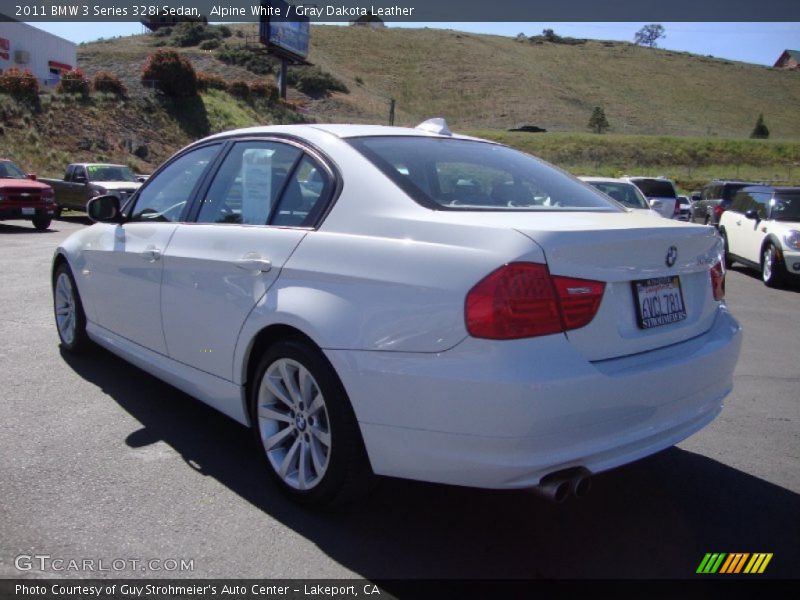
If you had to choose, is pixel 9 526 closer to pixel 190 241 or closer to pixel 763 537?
pixel 190 241

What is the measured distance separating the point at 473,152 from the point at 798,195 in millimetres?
10766

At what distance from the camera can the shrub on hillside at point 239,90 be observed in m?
45.1

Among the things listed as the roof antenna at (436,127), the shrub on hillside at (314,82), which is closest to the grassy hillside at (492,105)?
the shrub on hillside at (314,82)

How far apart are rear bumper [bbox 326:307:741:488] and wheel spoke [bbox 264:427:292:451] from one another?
23.4 inches

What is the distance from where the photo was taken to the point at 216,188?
4.10 m

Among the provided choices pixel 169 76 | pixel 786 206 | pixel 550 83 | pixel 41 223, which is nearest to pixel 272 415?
pixel 786 206

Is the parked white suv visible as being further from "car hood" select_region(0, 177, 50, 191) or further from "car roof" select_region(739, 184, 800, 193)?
"car hood" select_region(0, 177, 50, 191)

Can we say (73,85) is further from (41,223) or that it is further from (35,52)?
(41,223)

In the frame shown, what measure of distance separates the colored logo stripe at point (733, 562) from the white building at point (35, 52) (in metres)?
43.4

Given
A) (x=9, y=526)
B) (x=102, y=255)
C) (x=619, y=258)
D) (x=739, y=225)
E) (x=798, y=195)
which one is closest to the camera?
(x=619, y=258)

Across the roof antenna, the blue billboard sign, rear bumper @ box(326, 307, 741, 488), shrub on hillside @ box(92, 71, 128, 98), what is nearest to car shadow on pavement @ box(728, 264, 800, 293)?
the roof antenna

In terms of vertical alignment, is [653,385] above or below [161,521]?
above

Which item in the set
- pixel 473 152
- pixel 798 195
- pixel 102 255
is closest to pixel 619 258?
pixel 473 152

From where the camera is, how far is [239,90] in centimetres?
4512
